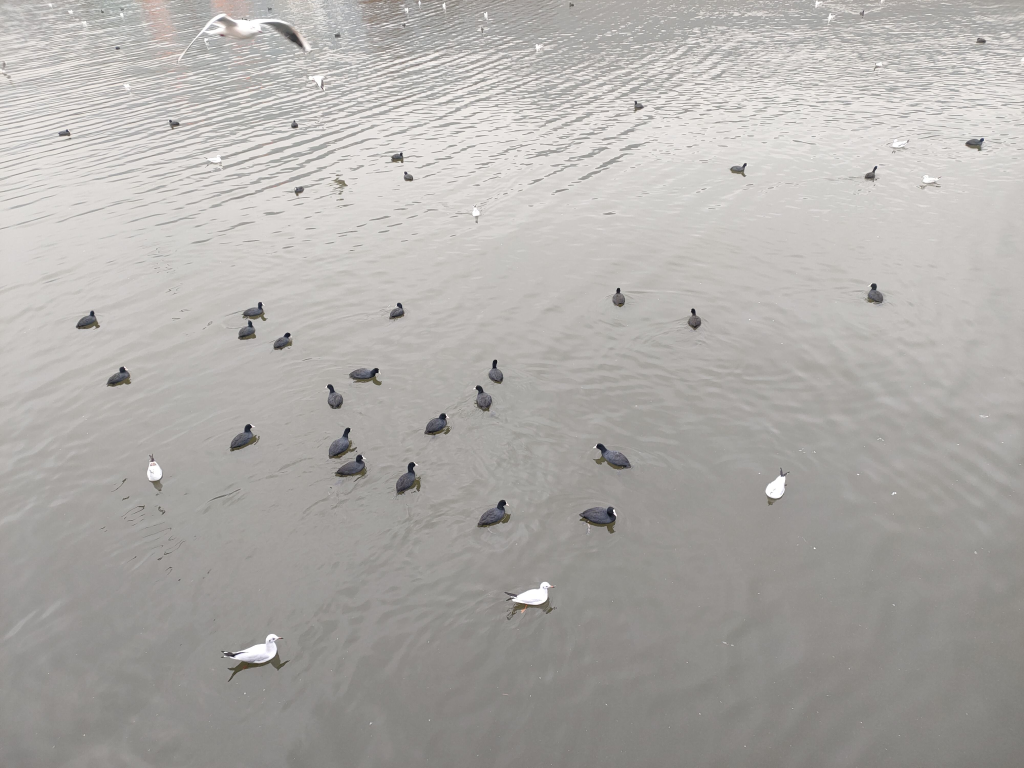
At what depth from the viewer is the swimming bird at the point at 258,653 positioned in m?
9.61

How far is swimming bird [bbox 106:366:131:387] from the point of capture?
629 inches

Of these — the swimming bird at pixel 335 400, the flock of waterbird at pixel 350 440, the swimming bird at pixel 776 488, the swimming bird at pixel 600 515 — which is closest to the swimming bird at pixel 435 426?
the flock of waterbird at pixel 350 440

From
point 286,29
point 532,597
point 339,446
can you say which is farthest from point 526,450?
point 286,29

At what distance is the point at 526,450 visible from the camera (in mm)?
13539

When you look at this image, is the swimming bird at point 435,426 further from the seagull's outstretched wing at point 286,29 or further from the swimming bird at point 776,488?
the seagull's outstretched wing at point 286,29

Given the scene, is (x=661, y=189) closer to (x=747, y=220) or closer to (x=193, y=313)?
(x=747, y=220)

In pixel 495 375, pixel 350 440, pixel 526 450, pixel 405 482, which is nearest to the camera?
pixel 405 482

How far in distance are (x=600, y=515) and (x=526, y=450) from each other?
2477 mm

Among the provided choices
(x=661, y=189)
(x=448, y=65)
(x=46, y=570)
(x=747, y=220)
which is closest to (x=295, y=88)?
(x=448, y=65)

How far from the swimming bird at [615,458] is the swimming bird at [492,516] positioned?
8.26ft

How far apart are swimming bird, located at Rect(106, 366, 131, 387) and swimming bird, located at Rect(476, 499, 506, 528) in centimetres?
1053

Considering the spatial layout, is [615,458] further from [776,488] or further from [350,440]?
[350,440]

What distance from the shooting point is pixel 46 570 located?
37.3 ft

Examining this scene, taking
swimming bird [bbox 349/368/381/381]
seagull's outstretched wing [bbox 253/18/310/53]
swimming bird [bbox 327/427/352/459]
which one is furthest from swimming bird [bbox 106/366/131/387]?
seagull's outstretched wing [bbox 253/18/310/53]
